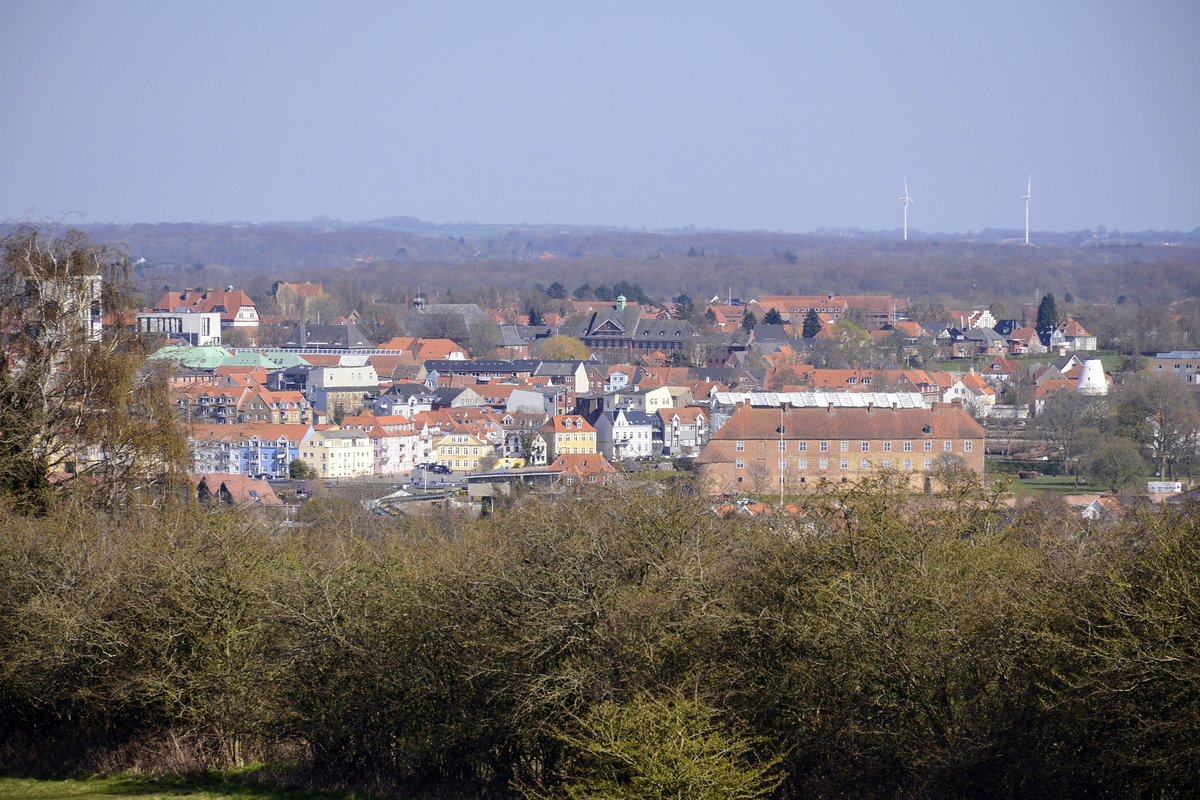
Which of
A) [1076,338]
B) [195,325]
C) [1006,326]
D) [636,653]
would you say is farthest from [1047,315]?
[636,653]

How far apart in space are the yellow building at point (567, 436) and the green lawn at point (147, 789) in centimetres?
3790

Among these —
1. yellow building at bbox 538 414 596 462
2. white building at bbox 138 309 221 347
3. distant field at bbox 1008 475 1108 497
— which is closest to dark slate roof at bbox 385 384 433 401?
yellow building at bbox 538 414 596 462

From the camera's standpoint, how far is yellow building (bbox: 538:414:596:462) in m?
48.7

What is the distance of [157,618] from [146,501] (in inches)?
125

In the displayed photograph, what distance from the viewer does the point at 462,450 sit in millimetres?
48812

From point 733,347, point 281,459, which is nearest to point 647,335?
point 733,347

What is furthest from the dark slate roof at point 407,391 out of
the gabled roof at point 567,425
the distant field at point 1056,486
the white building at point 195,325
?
the distant field at point 1056,486

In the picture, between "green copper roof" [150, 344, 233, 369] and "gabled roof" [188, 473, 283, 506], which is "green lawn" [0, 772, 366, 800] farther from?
"green copper roof" [150, 344, 233, 369]

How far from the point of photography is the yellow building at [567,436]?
4869cm

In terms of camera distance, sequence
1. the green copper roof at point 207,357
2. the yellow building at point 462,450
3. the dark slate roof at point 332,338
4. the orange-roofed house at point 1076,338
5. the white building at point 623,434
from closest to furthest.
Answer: the yellow building at point 462,450, the white building at point 623,434, the green copper roof at point 207,357, the dark slate roof at point 332,338, the orange-roofed house at point 1076,338

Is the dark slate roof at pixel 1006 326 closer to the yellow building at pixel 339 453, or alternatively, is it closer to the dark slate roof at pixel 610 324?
the dark slate roof at pixel 610 324

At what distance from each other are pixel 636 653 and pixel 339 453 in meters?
37.7

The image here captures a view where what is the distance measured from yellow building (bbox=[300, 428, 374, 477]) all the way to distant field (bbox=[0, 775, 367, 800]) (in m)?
35.0

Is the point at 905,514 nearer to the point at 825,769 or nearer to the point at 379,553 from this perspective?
the point at 825,769
